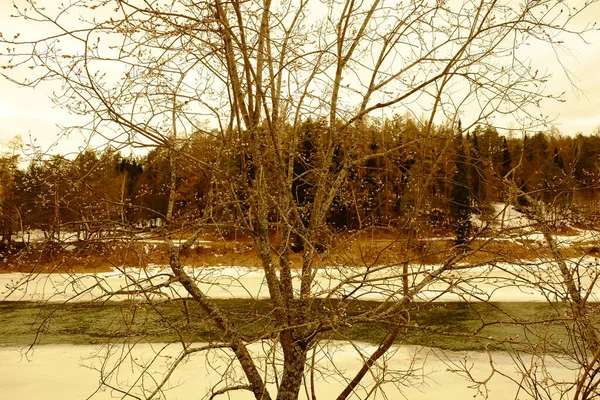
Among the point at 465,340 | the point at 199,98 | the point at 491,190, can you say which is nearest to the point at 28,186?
the point at 199,98

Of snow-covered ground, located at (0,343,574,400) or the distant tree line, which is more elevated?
the distant tree line

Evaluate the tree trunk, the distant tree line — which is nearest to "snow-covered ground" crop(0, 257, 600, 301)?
the distant tree line

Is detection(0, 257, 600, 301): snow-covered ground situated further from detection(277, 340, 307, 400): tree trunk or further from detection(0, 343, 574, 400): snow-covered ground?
detection(0, 343, 574, 400): snow-covered ground

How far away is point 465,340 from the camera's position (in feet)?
37.3

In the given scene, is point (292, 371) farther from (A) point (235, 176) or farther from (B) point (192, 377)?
(B) point (192, 377)

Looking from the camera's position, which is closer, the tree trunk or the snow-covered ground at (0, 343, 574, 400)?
the tree trunk

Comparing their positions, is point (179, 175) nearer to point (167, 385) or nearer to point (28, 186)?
point (28, 186)

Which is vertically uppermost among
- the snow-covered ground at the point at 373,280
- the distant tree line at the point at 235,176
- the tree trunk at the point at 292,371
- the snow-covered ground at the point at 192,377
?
the distant tree line at the point at 235,176

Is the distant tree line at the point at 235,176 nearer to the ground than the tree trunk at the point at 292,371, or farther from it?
farther from it

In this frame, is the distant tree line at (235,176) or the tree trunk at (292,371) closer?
the distant tree line at (235,176)

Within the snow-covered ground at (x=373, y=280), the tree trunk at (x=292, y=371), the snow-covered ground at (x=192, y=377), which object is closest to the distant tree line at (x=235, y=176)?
the snow-covered ground at (x=373, y=280)

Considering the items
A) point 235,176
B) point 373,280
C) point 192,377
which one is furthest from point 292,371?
point 192,377

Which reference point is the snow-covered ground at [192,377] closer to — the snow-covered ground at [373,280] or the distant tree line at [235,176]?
the snow-covered ground at [373,280]

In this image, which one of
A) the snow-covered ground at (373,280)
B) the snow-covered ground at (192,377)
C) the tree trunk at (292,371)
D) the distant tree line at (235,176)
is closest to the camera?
the snow-covered ground at (373,280)
